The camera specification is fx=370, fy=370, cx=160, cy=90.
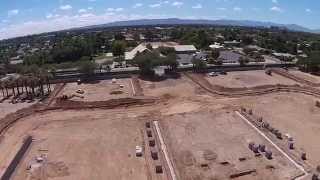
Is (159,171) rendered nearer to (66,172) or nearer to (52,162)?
(66,172)

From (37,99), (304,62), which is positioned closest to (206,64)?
(304,62)

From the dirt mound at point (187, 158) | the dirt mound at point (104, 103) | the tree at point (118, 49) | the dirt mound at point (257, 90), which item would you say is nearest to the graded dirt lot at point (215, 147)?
the dirt mound at point (187, 158)

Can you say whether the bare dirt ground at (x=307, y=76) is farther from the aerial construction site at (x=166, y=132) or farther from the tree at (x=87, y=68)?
the tree at (x=87, y=68)

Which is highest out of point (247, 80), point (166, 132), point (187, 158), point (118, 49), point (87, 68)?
point (118, 49)

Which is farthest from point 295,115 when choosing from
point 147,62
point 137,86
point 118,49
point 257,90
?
point 118,49

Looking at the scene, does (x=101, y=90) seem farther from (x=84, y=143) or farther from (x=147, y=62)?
(x=84, y=143)
